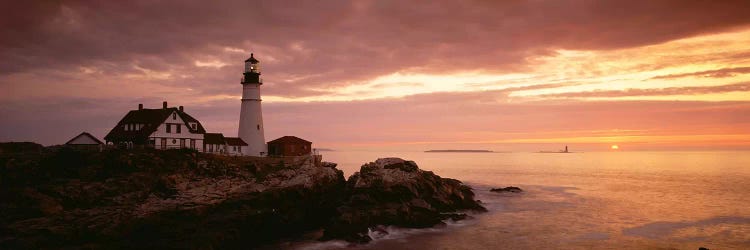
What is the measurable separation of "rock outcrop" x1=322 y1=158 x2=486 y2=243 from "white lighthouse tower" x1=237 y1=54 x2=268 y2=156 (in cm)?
1803

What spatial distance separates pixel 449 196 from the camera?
129 ft

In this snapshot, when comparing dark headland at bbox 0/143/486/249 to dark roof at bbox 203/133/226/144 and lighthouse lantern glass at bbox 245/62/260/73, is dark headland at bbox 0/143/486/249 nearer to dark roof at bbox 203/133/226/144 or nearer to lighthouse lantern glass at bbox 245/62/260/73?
dark roof at bbox 203/133/226/144

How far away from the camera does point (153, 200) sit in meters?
27.7

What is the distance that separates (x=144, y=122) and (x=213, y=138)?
25.9 ft

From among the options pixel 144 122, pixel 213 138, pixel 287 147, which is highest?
pixel 144 122

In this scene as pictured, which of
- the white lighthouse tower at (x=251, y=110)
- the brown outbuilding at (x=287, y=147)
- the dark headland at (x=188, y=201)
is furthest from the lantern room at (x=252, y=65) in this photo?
the dark headland at (x=188, y=201)

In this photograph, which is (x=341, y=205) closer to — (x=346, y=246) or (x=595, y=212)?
(x=346, y=246)

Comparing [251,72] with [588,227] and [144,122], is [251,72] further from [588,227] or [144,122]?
[588,227]

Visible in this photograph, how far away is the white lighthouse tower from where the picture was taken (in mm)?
50938

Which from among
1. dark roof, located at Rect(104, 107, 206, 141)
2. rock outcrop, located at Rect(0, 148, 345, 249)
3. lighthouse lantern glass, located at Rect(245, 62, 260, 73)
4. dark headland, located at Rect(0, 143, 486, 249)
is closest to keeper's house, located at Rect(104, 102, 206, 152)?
dark roof, located at Rect(104, 107, 206, 141)

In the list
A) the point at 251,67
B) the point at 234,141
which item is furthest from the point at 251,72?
the point at 234,141

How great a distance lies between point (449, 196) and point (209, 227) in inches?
817

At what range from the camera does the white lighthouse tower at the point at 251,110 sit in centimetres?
5094

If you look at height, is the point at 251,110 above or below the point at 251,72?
below
